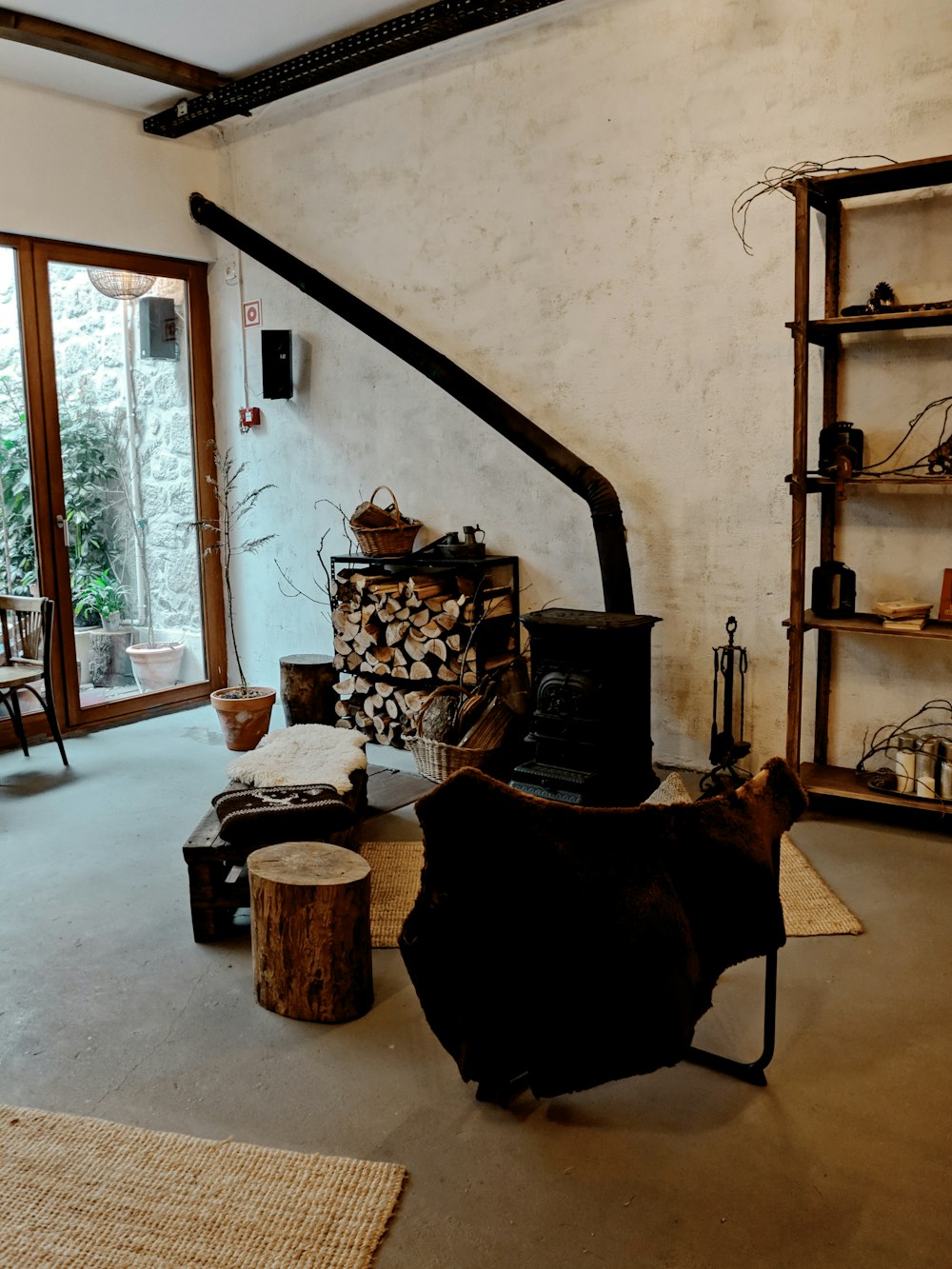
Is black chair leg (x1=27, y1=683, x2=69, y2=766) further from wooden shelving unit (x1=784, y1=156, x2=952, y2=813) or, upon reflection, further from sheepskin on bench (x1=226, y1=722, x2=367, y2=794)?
wooden shelving unit (x1=784, y1=156, x2=952, y2=813)

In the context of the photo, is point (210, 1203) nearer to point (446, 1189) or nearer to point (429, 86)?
point (446, 1189)

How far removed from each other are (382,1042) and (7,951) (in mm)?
1236

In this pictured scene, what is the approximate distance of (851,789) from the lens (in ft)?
12.5

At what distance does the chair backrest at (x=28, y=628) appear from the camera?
460 cm

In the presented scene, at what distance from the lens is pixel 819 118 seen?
12.6 ft

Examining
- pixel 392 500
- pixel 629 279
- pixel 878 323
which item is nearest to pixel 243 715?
pixel 392 500

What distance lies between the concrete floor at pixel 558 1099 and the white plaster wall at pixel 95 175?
3.46 metres

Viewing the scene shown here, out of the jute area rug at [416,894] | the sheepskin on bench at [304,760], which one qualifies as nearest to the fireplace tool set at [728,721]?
the jute area rug at [416,894]

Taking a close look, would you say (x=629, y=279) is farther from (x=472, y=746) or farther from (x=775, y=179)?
(x=472, y=746)

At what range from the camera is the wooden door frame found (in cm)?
509

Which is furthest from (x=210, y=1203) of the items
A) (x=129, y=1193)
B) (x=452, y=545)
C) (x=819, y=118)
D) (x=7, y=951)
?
(x=819, y=118)

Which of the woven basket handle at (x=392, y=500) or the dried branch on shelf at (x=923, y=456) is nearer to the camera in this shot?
the dried branch on shelf at (x=923, y=456)

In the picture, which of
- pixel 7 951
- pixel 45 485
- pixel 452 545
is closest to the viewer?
pixel 7 951

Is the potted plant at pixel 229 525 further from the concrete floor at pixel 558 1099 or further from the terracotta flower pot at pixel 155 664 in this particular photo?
the concrete floor at pixel 558 1099
